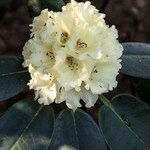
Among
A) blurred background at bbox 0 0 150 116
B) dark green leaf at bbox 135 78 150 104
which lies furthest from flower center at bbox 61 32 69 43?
blurred background at bbox 0 0 150 116

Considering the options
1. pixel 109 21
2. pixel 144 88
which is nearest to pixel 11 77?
pixel 144 88

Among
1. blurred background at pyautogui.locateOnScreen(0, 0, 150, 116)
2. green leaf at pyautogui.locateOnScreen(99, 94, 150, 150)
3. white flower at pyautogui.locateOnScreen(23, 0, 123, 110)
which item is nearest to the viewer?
white flower at pyautogui.locateOnScreen(23, 0, 123, 110)

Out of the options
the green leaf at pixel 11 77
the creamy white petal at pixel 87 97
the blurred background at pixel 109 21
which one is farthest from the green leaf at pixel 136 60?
the blurred background at pixel 109 21

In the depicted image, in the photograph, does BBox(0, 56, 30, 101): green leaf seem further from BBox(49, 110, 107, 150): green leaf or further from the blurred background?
the blurred background

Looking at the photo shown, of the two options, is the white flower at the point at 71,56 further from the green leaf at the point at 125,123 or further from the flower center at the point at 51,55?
the green leaf at the point at 125,123

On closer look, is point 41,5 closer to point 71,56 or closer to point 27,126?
point 71,56

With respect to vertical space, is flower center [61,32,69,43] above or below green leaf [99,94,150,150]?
above
